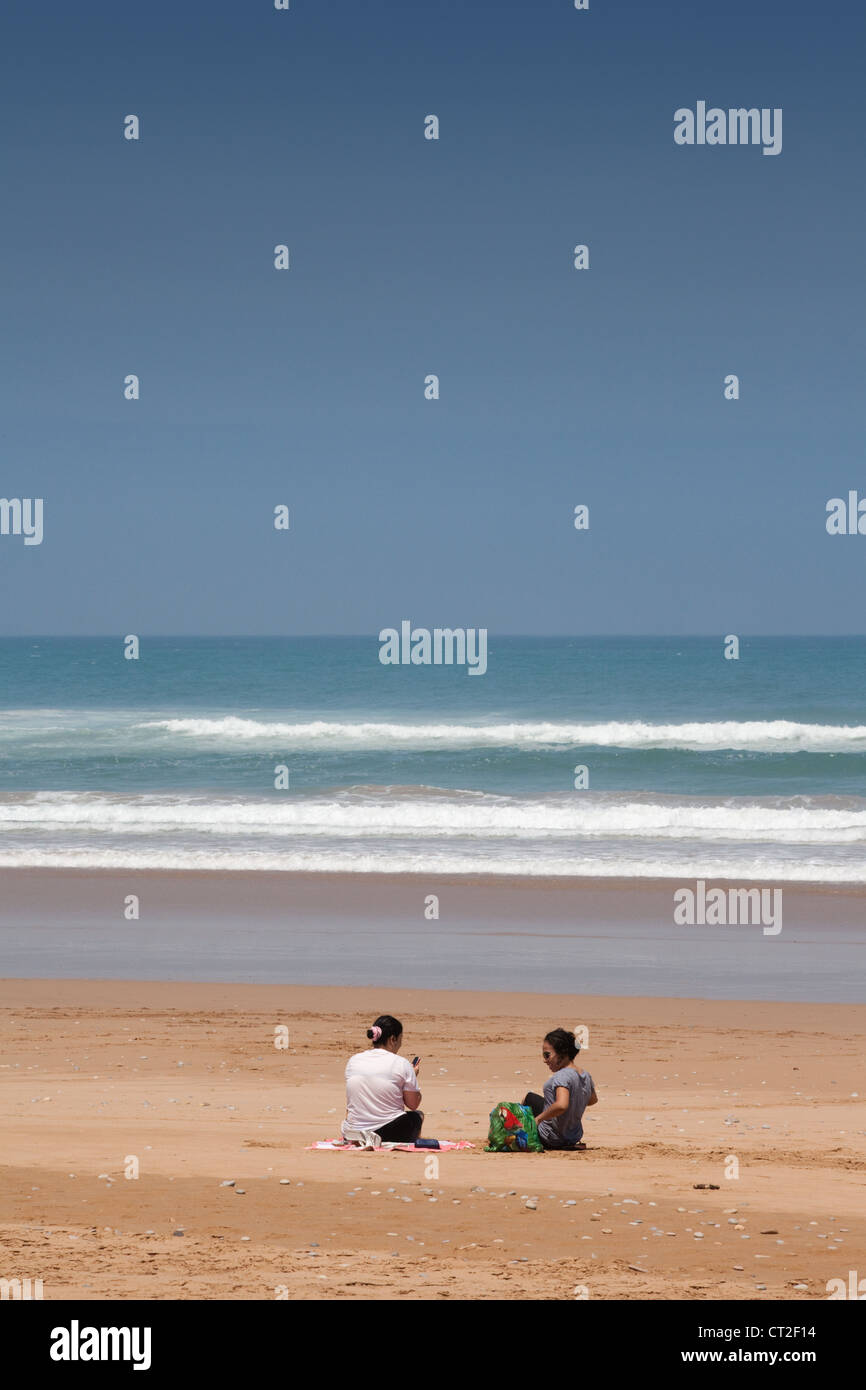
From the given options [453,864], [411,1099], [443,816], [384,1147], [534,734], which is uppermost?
[534,734]

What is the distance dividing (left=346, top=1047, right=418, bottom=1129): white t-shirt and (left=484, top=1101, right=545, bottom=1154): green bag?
54 cm

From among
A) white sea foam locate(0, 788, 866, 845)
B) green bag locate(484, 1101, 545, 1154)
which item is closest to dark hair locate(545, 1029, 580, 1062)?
green bag locate(484, 1101, 545, 1154)

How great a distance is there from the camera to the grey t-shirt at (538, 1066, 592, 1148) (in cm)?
772

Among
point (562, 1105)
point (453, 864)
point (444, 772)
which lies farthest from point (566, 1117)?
point (444, 772)

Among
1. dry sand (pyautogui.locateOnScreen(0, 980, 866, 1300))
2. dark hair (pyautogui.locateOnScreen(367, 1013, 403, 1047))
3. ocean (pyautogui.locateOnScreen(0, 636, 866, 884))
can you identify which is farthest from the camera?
ocean (pyautogui.locateOnScreen(0, 636, 866, 884))

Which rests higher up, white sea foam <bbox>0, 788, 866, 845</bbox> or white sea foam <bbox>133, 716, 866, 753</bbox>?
white sea foam <bbox>133, 716, 866, 753</bbox>

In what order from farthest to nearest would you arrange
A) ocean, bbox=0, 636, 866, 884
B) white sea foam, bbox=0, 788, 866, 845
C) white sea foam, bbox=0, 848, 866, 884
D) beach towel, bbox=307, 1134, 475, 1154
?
white sea foam, bbox=0, 788, 866, 845, ocean, bbox=0, 636, 866, 884, white sea foam, bbox=0, 848, 866, 884, beach towel, bbox=307, 1134, 475, 1154

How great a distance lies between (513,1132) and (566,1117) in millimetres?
333

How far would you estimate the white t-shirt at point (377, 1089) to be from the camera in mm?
7730

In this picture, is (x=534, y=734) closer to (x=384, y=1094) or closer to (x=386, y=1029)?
(x=386, y=1029)

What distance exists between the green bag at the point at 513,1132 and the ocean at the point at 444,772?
1137cm

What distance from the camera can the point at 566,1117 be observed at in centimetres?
772

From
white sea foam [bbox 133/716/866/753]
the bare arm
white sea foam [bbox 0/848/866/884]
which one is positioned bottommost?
the bare arm

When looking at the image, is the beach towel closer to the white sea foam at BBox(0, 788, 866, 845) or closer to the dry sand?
the dry sand
